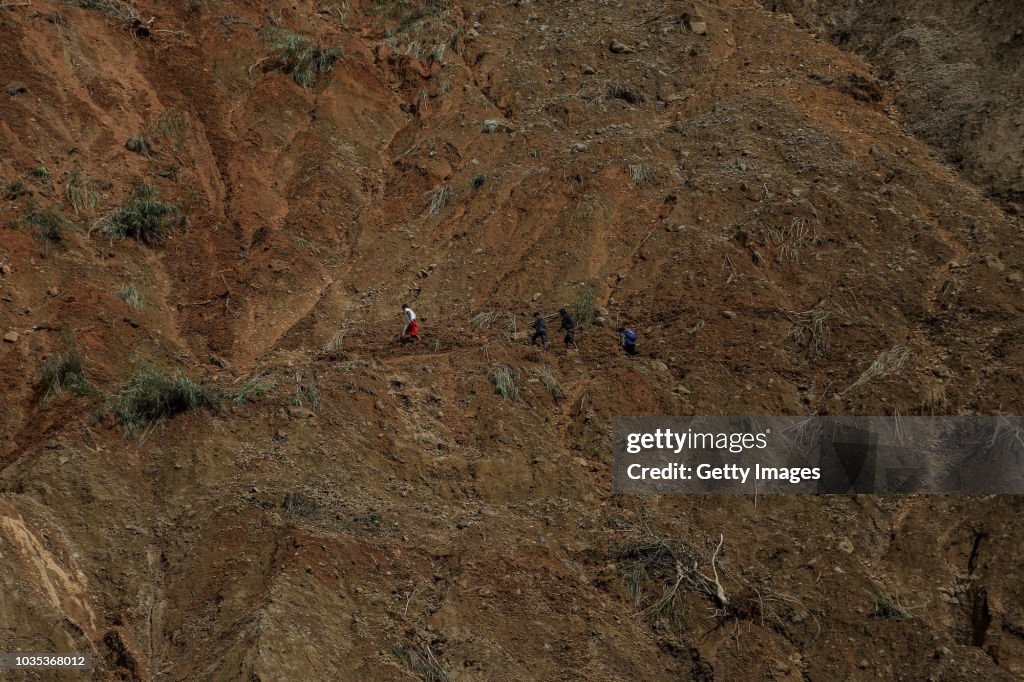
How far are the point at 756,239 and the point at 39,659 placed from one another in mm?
9601

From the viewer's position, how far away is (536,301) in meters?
13.5

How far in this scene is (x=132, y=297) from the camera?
44.2ft

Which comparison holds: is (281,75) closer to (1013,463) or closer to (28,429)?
(28,429)

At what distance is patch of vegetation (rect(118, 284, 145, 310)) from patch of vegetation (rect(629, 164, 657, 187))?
6918mm

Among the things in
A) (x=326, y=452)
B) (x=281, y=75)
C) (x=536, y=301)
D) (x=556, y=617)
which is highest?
(x=281, y=75)

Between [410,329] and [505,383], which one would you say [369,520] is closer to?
[505,383]

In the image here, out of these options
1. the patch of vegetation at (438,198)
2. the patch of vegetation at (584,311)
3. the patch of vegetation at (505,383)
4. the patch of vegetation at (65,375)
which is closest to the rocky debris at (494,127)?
the patch of vegetation at (438,198)

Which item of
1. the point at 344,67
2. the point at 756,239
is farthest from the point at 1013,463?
the point at 344,67

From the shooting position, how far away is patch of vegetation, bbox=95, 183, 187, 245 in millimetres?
14227

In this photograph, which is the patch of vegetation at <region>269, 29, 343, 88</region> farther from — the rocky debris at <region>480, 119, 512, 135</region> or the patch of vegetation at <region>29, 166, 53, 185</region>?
the patch of vegetation at <region>29, 166, 53, 185</region>

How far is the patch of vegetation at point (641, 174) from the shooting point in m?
14.7

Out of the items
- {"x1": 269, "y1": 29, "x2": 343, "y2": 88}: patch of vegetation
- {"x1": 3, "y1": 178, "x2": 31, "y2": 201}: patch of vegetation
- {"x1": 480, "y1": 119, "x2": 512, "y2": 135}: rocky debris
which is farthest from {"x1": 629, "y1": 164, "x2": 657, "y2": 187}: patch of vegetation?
{"x1": 3, "y1": 178, "x2": 31, "y2": 201}: patch of vegetation

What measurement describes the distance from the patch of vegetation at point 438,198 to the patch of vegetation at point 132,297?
4.22m

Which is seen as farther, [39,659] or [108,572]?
[108,572]
